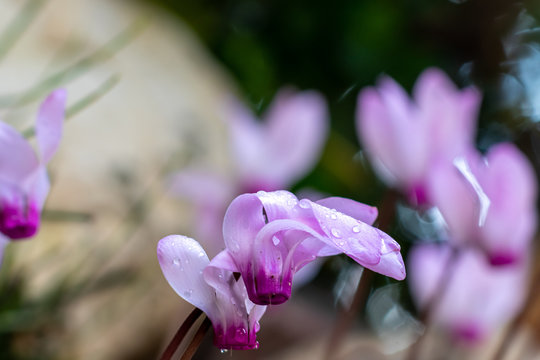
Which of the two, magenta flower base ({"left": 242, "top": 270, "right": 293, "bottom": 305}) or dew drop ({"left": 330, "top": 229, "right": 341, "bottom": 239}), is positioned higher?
dew drop ({"left": 330, "top": 229, "right": 341, "bottom": 239})

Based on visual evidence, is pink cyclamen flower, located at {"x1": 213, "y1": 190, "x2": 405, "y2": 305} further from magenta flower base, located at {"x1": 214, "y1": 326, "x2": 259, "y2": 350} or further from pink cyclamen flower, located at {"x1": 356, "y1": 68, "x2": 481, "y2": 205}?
pink cyclamen flower, located at {"x1": 356, "y1": 68, "x2": 481, "y2": 205}

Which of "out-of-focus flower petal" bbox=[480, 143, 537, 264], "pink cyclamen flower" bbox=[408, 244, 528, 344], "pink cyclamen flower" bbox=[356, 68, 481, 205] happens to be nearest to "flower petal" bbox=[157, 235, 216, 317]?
"out-of-focus flower petal" bbox=[480, 143, 537, 264]

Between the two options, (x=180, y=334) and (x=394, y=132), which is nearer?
(x=180, y=334)

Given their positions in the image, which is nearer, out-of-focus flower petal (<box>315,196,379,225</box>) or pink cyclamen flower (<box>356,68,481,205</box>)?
out-of-focus flower petal (<box>315,196,379,225</box>)

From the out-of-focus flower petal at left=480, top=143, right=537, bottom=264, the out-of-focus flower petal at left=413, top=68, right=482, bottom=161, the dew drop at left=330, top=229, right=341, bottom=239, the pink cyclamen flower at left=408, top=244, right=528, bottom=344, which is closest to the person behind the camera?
the dew drop at left=330, top=229, right=341, bottom=239

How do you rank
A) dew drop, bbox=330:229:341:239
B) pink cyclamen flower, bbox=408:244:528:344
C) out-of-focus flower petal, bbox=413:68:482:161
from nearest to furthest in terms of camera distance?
dew drop, bbox=330:229:341:239, out-of-focus flower petal, bbox=413:68:482:161, pink cyclamen flower, bbox=408:244:528:344

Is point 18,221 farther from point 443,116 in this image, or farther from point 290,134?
point 290,134

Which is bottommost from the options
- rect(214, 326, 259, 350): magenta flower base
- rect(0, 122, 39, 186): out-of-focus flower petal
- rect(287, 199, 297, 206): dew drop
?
rect(214, 326, 259, 350): magenta flower base

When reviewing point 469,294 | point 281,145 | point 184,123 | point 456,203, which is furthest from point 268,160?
point 184,123
